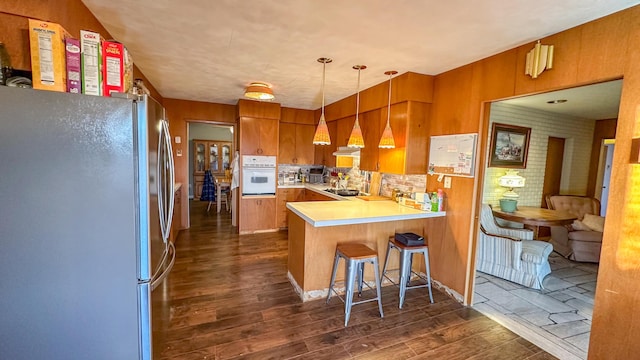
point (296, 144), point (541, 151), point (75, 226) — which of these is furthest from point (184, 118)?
point (541, 151)

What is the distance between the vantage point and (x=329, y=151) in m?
5.27

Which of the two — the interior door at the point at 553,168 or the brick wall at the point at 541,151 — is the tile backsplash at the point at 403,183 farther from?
the interior door at the point at 553,168

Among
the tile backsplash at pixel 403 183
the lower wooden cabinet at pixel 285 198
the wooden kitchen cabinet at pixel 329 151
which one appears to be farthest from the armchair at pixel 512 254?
the lower wooden cabinet at pixel 285 198

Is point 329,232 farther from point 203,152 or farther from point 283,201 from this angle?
point 203,152

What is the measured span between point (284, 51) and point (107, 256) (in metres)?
2.06

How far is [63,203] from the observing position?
1.23 meters

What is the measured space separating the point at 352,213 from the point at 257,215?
9.16ft

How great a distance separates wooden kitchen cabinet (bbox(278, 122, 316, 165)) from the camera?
5453 mm

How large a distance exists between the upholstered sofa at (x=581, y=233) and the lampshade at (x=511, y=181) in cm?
88

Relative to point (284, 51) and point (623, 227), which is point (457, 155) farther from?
point (284, 51)

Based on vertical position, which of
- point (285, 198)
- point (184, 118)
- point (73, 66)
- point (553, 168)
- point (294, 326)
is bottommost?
point (294, 326)

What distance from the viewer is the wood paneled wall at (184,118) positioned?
15.7 feet

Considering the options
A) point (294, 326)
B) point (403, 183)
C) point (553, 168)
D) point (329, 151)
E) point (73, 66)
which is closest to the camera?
point (73, 66)

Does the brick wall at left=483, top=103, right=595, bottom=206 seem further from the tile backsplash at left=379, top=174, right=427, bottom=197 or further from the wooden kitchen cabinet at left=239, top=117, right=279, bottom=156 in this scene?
the wooden kitchen cabinet at left=239, top=117, right=279, bottom=156
